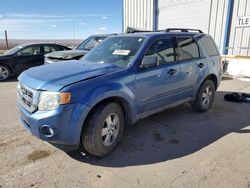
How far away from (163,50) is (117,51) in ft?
2.72

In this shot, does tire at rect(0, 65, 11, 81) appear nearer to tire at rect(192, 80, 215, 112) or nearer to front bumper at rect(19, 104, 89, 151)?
front bumper at rect(19, 104, 89, 151)

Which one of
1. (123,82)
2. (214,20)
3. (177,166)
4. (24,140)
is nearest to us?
(177,166)

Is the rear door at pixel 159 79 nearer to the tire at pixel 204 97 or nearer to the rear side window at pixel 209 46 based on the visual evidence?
the tire at pixel 204 97

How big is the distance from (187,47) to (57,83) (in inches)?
113

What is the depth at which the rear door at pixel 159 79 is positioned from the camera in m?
3.74

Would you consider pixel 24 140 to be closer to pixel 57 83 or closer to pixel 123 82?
pixel 57 83

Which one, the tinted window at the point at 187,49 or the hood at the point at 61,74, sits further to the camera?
the tinted window at the point at 187,49

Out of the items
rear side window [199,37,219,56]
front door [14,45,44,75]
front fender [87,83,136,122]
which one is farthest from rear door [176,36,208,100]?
front door [14,45,44,75]

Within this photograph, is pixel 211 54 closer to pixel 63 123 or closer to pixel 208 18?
pixel 63 123

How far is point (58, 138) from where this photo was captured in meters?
2.94

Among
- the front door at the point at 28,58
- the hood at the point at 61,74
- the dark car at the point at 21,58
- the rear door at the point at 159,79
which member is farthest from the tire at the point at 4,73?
the rear door at the point at 159,79

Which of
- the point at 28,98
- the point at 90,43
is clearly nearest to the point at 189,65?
the point at 28,98

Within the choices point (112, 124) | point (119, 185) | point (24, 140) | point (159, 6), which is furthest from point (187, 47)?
point (159, 6)

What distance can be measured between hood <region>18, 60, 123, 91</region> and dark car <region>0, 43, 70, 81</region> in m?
6.69
